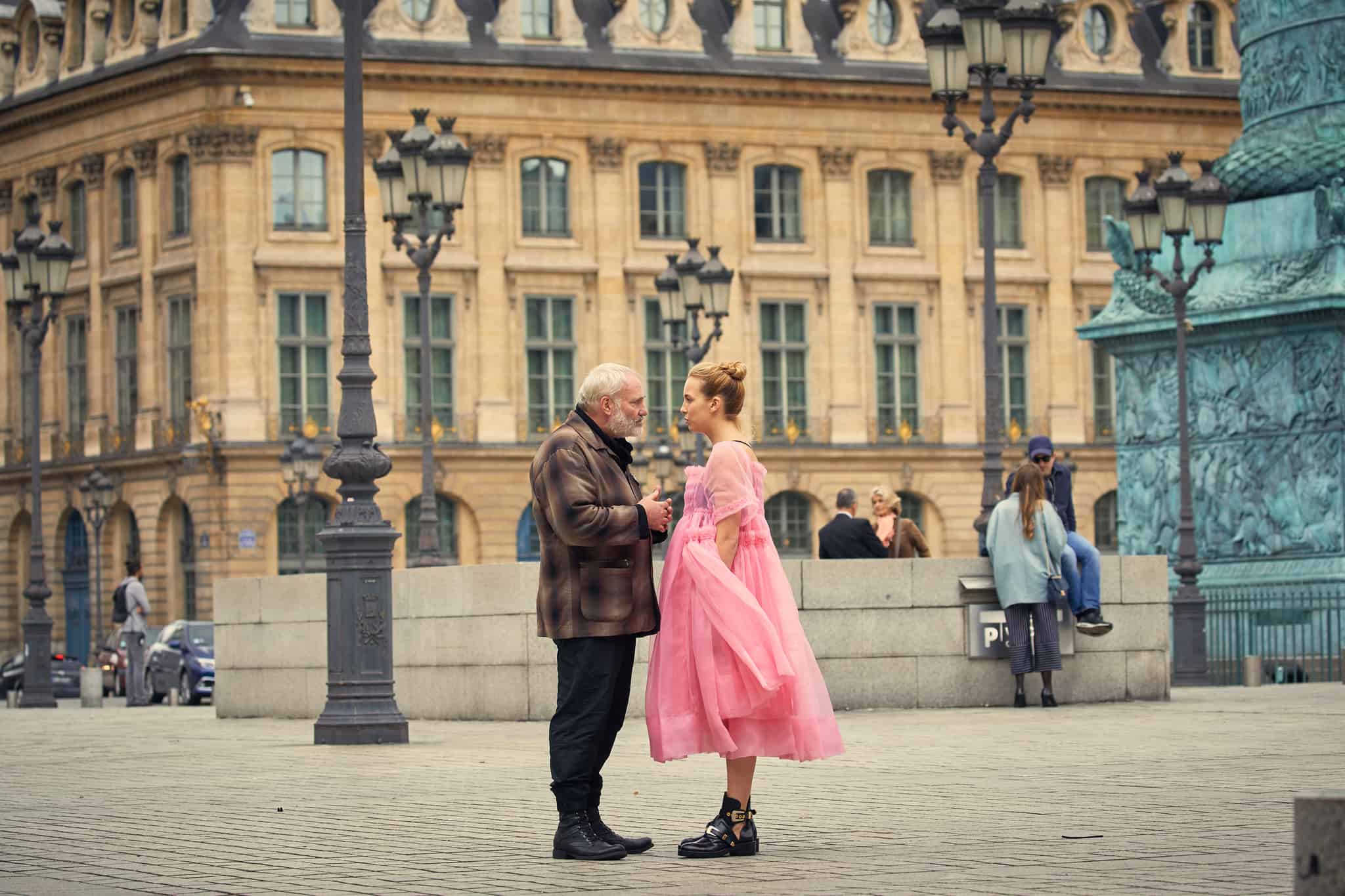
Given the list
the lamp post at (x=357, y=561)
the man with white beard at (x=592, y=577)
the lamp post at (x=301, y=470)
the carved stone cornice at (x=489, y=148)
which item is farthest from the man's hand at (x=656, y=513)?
the carved stone cornice at (x=489, y=148)

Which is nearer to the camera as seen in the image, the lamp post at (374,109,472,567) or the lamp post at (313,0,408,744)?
the lamp post at (313,0,408,744)

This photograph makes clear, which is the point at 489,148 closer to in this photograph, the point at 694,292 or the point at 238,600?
the point at 694,292

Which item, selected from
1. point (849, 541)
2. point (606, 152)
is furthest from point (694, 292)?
point (606, 152)

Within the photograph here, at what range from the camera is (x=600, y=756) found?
33.0 feet

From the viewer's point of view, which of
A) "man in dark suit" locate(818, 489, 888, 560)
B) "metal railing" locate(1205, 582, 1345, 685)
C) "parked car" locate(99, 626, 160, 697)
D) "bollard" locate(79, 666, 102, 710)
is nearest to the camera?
"man in dark suit" locate(818, 489, 888, 560)

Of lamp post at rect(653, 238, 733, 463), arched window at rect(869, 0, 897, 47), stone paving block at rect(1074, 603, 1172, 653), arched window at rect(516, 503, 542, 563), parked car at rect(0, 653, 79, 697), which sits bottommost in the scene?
parked car at rect(0, 653, 79, 697)

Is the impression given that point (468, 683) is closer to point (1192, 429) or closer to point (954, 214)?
point (1192, 429)

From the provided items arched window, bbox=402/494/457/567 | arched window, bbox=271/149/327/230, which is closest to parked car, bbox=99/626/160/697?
arched window, bbox=402/494/457/567

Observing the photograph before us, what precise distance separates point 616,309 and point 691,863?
4914 centimetres

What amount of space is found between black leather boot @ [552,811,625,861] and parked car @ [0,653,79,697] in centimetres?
3551

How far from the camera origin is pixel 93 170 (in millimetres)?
59156

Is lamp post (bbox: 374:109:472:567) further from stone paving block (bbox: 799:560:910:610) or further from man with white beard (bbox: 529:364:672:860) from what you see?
man with white beard (bbox: 529:364:672:860)

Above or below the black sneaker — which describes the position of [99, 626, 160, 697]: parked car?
below

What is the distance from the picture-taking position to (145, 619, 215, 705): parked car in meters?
36.6
